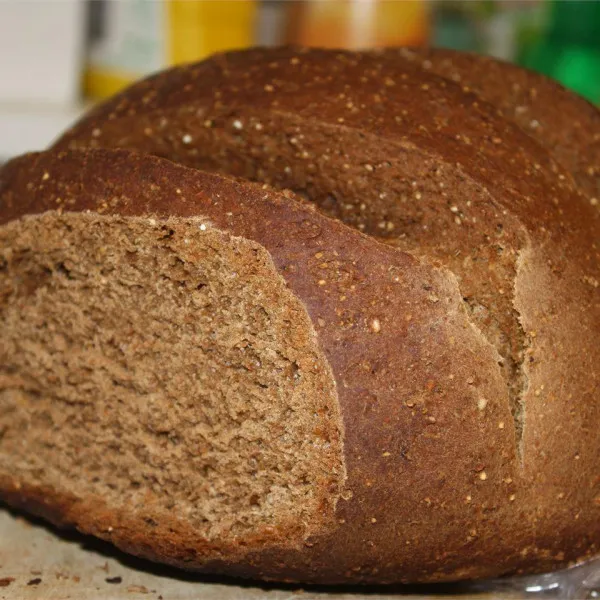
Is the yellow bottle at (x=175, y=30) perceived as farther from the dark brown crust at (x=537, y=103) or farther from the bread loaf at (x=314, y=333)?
the bread loaf at (x=314, y=333)

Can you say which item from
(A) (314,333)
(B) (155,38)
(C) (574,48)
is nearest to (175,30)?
(B) (155,38)

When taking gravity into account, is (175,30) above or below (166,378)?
above

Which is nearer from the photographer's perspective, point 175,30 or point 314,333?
point 314,333

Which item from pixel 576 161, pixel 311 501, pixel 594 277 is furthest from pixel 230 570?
pixel 576 161

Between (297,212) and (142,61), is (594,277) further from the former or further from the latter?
(142,61)

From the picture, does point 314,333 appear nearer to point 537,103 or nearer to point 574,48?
point 537,103

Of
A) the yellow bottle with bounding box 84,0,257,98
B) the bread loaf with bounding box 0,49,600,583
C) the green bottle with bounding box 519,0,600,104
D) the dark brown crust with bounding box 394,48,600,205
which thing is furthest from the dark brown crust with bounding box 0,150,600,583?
the green bottle with bounding box 519,0,600,104
